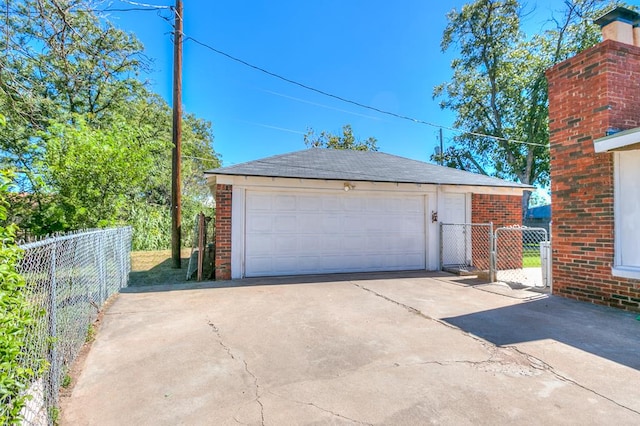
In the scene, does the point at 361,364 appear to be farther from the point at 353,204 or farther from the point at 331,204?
the point at 353,204

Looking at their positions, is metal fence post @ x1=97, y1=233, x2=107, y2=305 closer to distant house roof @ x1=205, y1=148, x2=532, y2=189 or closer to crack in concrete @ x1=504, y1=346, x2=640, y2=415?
distant house roof @ x1=205, y1=148, x2=532, y2=189

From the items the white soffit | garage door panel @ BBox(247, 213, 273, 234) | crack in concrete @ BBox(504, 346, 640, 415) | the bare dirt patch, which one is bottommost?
the bare dirt patch

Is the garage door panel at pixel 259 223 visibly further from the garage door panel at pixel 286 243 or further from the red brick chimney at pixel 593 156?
the red brick chimney at pixel 593 156

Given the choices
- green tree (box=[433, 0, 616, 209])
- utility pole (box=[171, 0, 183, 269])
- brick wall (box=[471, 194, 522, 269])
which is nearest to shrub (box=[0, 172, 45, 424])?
utility pole (box=[171, 0, 183, 269])

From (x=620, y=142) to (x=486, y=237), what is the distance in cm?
541

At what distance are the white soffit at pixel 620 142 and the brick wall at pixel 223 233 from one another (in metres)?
7.10

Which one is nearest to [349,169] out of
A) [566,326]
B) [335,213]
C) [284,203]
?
[335,213]

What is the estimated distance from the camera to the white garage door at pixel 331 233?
26.5ft

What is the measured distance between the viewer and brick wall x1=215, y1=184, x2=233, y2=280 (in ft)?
25.1

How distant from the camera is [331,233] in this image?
8.62 meters

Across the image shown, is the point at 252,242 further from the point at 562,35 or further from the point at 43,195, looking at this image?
the point at 562,35

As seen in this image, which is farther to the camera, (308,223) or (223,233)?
(308,223)

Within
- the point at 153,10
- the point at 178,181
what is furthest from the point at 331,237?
the point at 153,10

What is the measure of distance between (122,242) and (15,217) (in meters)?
6.51
